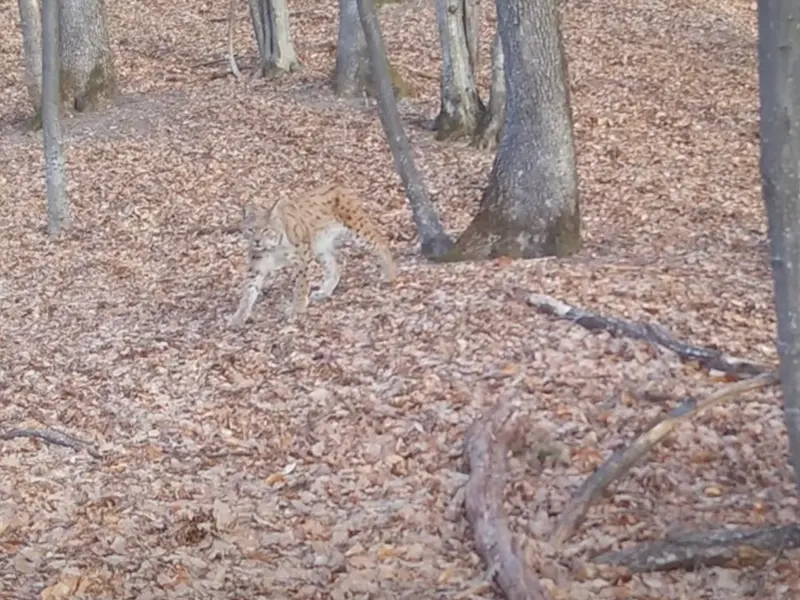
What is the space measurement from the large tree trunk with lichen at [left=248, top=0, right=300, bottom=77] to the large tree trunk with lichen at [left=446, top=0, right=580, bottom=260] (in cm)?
934

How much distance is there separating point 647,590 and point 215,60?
16.8 m

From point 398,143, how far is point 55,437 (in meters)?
4.09

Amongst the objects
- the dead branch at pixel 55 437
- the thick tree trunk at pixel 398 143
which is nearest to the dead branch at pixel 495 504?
the dead branch at pixel 55 437

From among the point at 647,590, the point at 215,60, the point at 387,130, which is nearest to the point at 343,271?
the point at 387,130

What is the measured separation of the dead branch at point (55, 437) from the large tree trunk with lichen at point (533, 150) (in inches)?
151

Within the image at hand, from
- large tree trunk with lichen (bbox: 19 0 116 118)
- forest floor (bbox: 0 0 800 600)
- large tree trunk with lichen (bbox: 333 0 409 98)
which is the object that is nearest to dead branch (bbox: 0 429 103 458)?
forest floor (bbox: 0 0 800 600)

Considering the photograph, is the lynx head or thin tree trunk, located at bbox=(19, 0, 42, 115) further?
thin tree trunk, located at bbox=(19, 0, 42, 115)

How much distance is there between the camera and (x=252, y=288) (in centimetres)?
933

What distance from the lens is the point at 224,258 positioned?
11.6 metres

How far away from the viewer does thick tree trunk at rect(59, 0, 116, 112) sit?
18031 millimetres

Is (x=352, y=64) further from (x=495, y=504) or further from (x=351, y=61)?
(x=495, y=504)

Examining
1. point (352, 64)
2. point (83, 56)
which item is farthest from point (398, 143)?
point (83, 56)

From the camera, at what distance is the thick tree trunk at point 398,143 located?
10.0 m

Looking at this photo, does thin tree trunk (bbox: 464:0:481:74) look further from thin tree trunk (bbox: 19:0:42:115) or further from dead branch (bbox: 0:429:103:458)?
dead branch (bbox: 0:429:103:458)
